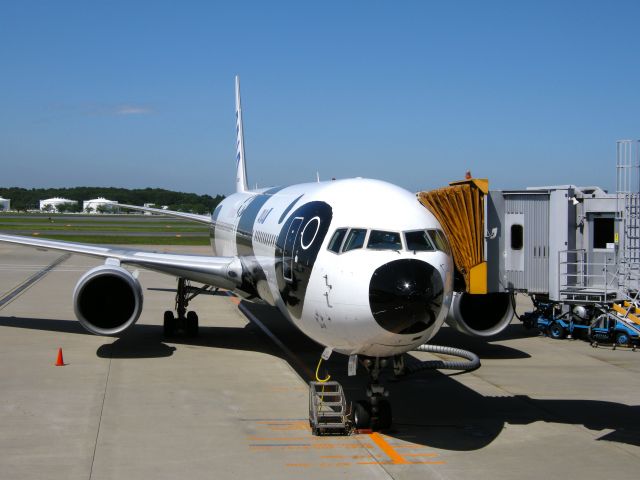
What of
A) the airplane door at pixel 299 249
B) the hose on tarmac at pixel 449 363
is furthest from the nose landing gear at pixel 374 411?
the hose on tarmac at pixel 449 363

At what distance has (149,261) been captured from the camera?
1973 centimetres

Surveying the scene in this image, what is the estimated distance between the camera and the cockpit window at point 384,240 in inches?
439

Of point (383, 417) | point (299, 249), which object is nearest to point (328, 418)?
point (383, 417)

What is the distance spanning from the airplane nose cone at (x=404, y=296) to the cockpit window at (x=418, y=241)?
425mm

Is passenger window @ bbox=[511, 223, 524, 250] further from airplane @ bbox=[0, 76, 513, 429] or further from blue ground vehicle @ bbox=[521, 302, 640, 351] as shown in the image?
blue ground vehicle @ bbox=[521, 302, 640, 351]

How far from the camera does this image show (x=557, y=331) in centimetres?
2220

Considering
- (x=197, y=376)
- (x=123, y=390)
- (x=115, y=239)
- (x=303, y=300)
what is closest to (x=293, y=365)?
(x=197, y=376)

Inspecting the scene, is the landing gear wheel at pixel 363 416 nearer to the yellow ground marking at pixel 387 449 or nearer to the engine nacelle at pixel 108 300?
the yellow ground marking at pixel 387 449

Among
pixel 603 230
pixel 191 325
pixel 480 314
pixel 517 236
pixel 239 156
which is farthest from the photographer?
pixel 239 156

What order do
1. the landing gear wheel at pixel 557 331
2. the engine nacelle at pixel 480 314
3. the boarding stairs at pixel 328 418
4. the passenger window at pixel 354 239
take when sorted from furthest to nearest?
1. the landing gear wheel at pixel 557 331
2. the engine nacelle at pixel 480 314
3. the boarding stairs at pixel 328 418
4. the passenger window at pixel 354 239

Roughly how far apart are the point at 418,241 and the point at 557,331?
12.3 meters

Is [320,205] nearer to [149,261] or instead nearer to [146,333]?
[149,261]

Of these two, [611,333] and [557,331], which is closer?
[611,333]

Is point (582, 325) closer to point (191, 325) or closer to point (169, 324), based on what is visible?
point (191, 325)
